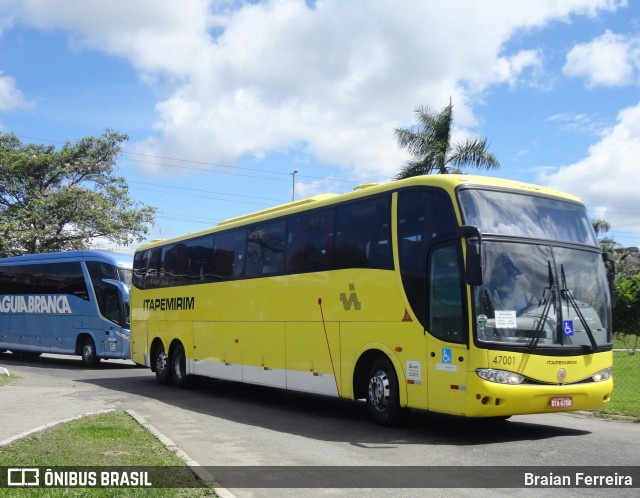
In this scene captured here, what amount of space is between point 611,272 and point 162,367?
1208 cm

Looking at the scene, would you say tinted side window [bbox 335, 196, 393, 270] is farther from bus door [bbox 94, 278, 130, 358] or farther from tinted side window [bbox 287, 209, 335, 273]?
bus door [bbox 94, 278, 130, 358]

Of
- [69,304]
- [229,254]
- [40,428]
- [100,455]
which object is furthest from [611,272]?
[69,304]

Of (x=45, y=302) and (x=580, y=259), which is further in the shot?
(x=45, y=302)

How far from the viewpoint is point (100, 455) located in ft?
27.5

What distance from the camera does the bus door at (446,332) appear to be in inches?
374

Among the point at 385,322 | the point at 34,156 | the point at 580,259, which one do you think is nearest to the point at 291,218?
the point at 385,322

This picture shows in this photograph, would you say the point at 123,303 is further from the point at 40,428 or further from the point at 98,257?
the point at 40,428

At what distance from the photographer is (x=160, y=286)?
19406mm

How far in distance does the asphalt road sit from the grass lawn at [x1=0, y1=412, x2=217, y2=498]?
→ 0.53m

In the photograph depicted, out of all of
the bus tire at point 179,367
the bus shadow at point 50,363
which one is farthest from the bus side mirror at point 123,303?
the bus tire at point 179,367

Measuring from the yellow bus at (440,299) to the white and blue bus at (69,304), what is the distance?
→ 11697 millimetres

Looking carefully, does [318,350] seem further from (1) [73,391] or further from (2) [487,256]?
(1) [73,391]

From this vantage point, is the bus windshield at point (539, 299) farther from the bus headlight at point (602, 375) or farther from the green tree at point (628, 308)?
the green tree at point (628, 308)

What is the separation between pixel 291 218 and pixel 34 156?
29637 millimetres
